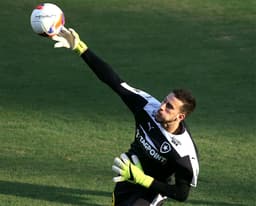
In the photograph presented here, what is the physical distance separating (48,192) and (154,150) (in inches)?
104

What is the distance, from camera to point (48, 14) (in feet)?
28.1

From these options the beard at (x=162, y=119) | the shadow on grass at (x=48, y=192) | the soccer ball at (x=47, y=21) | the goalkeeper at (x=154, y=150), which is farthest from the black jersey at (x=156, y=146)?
the shadow on grass at (x=48, y=192)

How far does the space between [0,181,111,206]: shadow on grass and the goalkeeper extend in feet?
5.83

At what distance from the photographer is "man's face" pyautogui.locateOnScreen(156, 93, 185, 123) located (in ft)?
24.7

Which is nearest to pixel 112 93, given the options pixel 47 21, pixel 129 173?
pixel 47 21

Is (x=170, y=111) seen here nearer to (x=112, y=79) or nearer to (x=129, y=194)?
(x=112, y=79)

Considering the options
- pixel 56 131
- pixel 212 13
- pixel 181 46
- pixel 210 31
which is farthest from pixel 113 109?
pixel 212 13

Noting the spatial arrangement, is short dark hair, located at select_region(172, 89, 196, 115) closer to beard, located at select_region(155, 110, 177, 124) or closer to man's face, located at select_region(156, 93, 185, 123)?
man's face, located at select_region(156, 93, 185, 123)

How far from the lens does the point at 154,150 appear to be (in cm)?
773

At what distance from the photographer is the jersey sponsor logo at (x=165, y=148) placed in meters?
7.63

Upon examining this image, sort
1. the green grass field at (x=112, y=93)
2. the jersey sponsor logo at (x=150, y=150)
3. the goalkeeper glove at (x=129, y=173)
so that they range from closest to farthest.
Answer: the goalkeeper glove at (x=129, y=173)
the jersey sponsor logo at (x=150, y=150)
the green grass field at (x=112, y=93)

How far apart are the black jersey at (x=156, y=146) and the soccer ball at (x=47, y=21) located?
522mm

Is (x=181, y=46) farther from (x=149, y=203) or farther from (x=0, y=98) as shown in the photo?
(x=149, y=203)

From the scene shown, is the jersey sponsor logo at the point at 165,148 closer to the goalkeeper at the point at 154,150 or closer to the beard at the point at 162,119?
the goalkeeper at the point at 154,150
